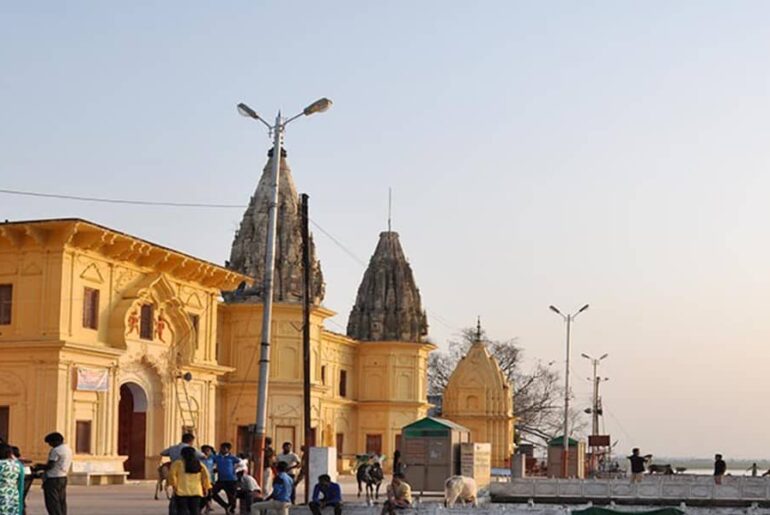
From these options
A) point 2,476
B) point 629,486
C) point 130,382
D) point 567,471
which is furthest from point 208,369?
point 2,476

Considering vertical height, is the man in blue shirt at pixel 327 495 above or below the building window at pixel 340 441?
above

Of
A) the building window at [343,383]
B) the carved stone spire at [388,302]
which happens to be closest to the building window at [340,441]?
the building window at [343,383]

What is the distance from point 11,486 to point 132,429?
29247 millimetres

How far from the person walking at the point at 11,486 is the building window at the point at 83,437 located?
24.1 m

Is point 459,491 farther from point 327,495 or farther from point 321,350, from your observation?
point 321,350

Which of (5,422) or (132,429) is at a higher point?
(5,422)

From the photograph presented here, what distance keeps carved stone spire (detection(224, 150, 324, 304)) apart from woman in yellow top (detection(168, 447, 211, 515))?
35.4 metres

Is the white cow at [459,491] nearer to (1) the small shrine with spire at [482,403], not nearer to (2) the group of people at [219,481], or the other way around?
(2) the group of people at [219,481]

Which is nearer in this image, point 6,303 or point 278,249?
point 6,303

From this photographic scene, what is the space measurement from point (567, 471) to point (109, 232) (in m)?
29.3

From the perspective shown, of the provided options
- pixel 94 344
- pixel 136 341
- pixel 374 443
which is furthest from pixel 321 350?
pixel 94 344

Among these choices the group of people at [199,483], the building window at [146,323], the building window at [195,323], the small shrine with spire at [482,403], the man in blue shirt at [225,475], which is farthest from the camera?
the small shrine with spire at [482,403]

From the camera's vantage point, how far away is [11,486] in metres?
14.7

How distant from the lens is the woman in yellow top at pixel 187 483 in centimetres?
1916
